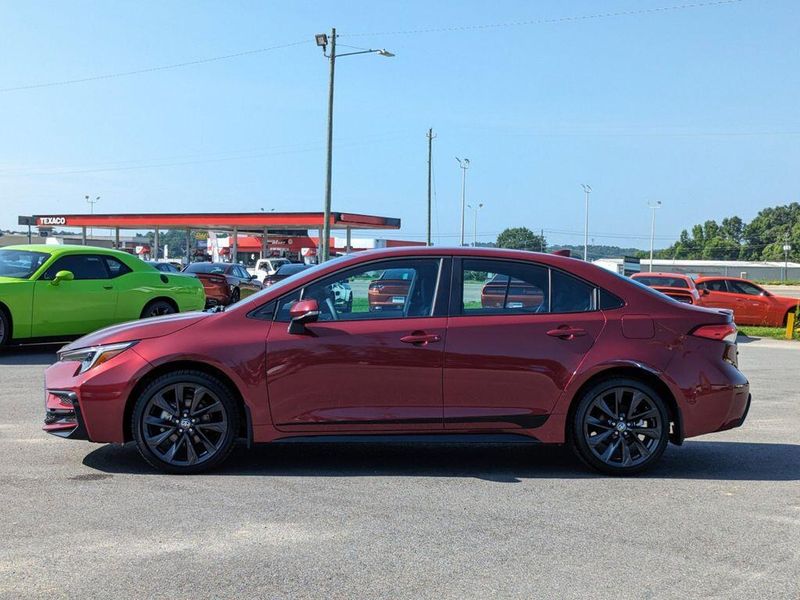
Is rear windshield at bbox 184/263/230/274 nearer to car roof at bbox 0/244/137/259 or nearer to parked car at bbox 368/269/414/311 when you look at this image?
car roof at bbox 0/244/137/259

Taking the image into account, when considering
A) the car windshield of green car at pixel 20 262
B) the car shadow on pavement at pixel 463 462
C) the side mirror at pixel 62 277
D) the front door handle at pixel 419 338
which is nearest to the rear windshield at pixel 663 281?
the side mirror at pixel 62 277

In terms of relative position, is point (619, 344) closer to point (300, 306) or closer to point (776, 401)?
point (300, 306)

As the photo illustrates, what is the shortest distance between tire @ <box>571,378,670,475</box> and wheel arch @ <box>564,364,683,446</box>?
0.03 metres

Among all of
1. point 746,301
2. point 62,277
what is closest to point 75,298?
point 62,277

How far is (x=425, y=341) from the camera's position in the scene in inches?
230

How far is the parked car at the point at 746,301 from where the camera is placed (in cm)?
2306

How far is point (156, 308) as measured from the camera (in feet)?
45.4

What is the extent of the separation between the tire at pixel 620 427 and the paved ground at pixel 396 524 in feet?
0.52

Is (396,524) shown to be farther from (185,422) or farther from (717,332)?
(717,332)

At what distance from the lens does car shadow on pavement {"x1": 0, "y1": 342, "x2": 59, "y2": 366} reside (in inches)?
468

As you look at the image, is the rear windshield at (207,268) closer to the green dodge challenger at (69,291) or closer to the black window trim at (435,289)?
the green dodge challenger at (69,291)

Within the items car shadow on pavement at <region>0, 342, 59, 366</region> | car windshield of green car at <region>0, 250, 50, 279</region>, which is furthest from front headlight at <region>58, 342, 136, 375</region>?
car windshield of green car at <region>0, 250, 50, 279</region>

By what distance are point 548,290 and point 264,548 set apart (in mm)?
2796

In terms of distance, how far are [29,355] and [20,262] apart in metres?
1.40
